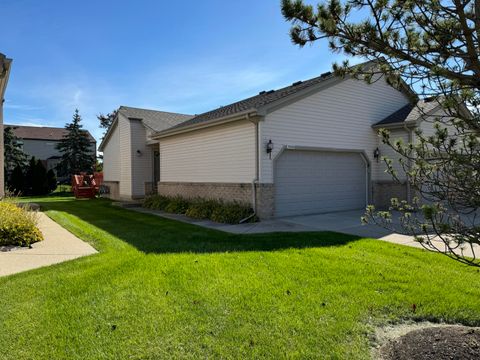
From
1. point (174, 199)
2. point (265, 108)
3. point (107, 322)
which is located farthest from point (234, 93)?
point (107, 322)

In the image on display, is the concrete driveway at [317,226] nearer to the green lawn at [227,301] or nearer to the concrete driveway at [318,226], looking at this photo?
the concrete driveway at [318,226]

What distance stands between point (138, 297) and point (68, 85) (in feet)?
55.8

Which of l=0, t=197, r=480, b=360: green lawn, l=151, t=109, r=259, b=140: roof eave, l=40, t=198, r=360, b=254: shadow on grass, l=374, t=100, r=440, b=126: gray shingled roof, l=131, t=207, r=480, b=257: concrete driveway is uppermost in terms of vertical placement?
l=374, t=100, r=440, b=126: gray shingled roof

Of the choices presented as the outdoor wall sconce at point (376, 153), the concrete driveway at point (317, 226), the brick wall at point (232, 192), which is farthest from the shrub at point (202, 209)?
the outdoor wall sconce at point (376, 153)

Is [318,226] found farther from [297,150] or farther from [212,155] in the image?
[212,155]

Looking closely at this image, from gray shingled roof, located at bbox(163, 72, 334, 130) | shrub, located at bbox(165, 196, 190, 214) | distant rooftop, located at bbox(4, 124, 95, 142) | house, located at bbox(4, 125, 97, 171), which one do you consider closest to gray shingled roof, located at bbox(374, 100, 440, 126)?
gray shingled roof, located at bbox(163, 72, 334, 130)

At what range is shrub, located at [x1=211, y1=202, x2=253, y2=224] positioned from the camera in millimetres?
10664

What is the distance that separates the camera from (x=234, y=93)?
21.5 m

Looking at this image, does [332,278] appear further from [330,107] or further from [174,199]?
[174,199]

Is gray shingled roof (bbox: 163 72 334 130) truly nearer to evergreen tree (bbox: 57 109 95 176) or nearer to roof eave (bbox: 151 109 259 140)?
roof eave (bbox: 151 109 259 140)

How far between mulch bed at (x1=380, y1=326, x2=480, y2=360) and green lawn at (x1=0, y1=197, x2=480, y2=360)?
272 mm

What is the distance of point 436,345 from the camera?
3.05m

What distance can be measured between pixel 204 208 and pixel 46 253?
576 centimetres

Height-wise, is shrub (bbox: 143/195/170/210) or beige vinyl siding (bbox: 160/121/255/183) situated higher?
beige vinyl siding (bbox: 160/121/255/183)
